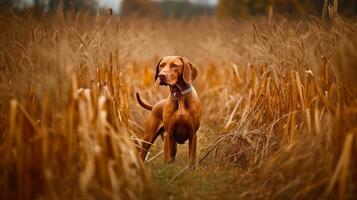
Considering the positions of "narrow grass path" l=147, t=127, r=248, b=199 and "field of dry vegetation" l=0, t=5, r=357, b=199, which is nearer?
"field of dry vegetation" l=0, t=5, r=357, b=199

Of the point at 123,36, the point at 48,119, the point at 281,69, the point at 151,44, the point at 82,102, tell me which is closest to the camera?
the point at 82,102

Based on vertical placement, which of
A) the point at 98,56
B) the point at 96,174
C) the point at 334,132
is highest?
the point at 98,56

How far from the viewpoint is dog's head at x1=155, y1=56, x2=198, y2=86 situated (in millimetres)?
4285

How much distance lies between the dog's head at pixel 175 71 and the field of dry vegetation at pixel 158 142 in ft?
1.85

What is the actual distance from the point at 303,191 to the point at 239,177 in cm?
106

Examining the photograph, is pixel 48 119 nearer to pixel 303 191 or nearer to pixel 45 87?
pixel 45 87

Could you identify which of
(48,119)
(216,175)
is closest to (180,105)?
(216,175)

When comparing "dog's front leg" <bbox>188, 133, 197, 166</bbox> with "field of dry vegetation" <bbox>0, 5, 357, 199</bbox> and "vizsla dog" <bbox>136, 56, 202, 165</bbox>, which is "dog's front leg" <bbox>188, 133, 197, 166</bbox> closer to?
"vizsla dog" <bbox>136, 56, 202, 165</bbox>

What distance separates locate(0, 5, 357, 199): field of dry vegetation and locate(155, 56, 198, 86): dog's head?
56cm

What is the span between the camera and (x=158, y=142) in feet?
20.0

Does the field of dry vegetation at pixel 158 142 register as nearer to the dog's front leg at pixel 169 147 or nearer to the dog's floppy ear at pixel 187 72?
the dog's front leg at pixel 169 147

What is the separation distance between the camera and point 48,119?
3.17 meters

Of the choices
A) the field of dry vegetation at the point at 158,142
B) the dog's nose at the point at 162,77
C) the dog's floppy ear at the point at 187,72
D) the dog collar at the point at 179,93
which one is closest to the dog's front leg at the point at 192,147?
the field of dry vegetation at the point at 158,142

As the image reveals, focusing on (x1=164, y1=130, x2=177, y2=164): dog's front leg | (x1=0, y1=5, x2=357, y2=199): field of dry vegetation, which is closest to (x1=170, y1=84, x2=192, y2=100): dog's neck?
(x1=164, y1=130, x2=177, y2=164): dog's front leg
